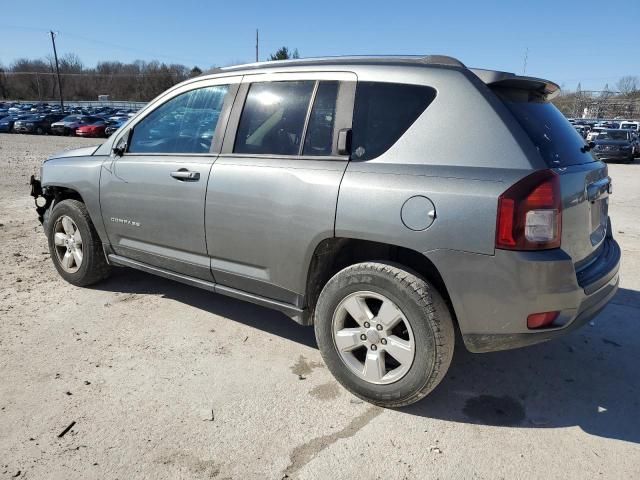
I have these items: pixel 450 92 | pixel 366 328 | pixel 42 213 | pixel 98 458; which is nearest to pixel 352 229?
pixel 366 328

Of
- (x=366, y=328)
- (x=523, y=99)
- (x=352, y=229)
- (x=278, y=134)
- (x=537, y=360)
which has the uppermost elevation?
(x=523, y=99)

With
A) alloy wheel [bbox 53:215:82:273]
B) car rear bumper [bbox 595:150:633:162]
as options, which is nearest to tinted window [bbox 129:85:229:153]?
alloy wheel [bbox 53:215:82:273]

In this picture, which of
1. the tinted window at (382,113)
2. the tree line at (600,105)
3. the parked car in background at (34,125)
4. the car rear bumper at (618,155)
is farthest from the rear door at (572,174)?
the tree line at (600,105)

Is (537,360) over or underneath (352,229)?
underneath

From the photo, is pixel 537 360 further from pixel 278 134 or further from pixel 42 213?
pixel 42 213

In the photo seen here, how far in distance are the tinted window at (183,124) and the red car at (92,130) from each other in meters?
33.3

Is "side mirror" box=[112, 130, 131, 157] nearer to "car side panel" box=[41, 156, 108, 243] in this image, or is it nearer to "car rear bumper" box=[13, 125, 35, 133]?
"car side panel" box=[41, 156, 108, 243]

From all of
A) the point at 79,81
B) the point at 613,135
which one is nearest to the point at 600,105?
the point at 613,135

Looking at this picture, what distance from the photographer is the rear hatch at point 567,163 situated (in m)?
2.51

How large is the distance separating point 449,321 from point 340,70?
1.62 metres

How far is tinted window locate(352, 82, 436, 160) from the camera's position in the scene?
2.71 metres

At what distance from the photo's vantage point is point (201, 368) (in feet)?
10.7

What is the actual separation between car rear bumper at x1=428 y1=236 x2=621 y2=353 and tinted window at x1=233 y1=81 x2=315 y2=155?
1245 millimetres

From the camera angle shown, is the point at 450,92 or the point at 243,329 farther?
the point at 243,329
